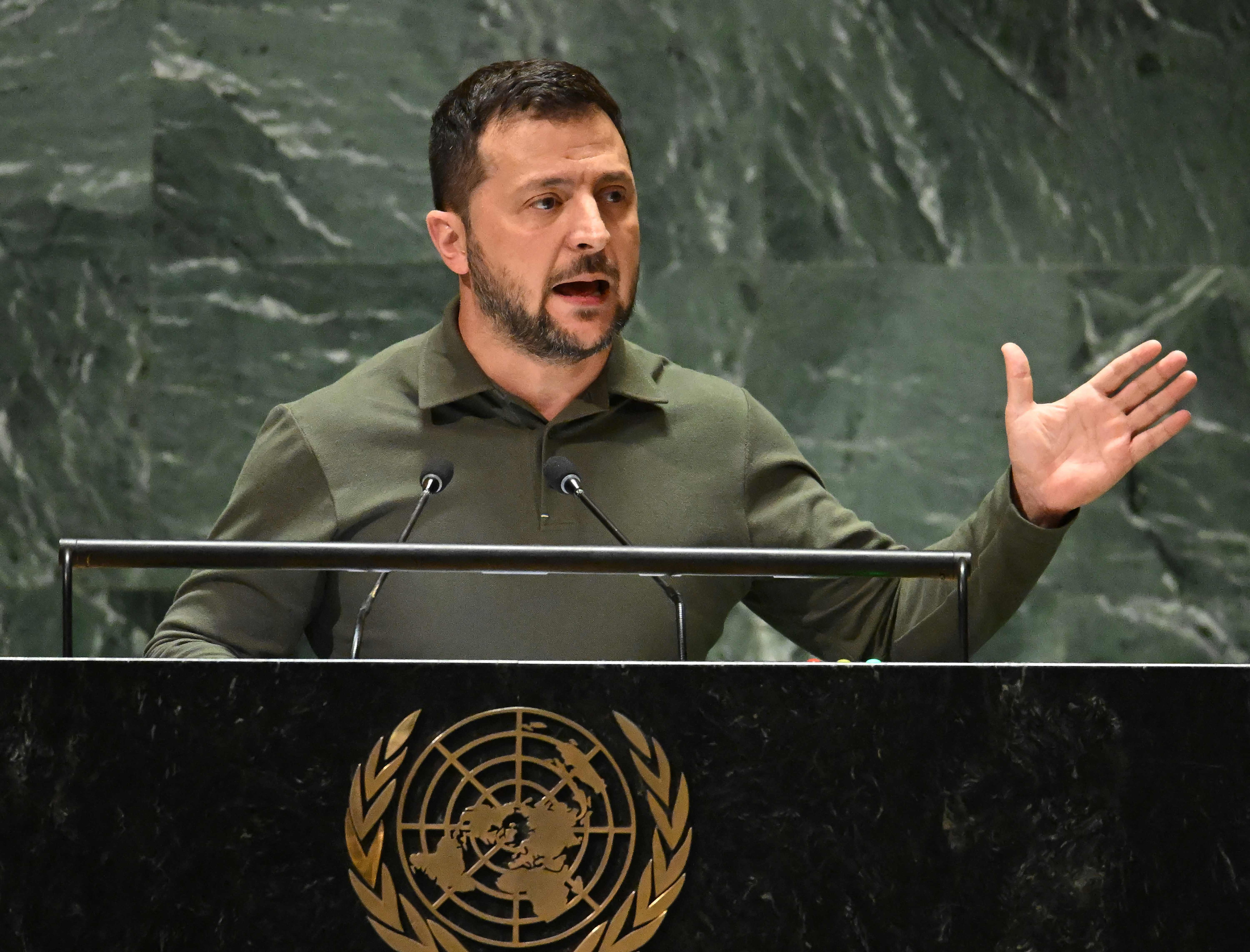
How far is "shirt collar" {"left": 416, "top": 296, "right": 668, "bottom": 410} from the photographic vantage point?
7.55ft

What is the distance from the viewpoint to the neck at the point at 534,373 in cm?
232

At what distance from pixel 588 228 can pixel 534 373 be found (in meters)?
0.23

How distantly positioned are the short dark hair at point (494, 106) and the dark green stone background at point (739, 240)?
1052mm

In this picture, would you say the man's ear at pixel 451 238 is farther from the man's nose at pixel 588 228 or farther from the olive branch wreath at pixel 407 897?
the olive branch wreath at pixel 407 897

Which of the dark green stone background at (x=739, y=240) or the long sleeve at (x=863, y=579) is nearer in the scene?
the long sleeve at (x=863, y=579)

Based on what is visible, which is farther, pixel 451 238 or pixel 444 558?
pixel 451 238

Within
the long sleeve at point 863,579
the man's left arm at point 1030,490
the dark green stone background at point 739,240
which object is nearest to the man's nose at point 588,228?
the long sleeve at point 863,579

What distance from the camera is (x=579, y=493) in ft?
5.61

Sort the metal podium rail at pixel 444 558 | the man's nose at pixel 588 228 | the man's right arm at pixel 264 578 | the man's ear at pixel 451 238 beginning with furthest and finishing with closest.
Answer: the man's ear at pixel 451 238 < the man's nose at pixel 588 228 < the man's right arm at pixel 264 578 < the metal podium rail at pixel 444 558

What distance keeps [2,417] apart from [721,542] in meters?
1.90

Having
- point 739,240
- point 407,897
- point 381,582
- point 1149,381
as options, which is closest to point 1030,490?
point 1149,381

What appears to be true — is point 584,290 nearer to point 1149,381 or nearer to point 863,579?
point 863,579

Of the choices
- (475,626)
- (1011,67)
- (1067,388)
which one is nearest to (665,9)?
(1011,67)

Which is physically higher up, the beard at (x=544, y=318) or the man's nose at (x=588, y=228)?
the man's nose at (x=588, y=228)
